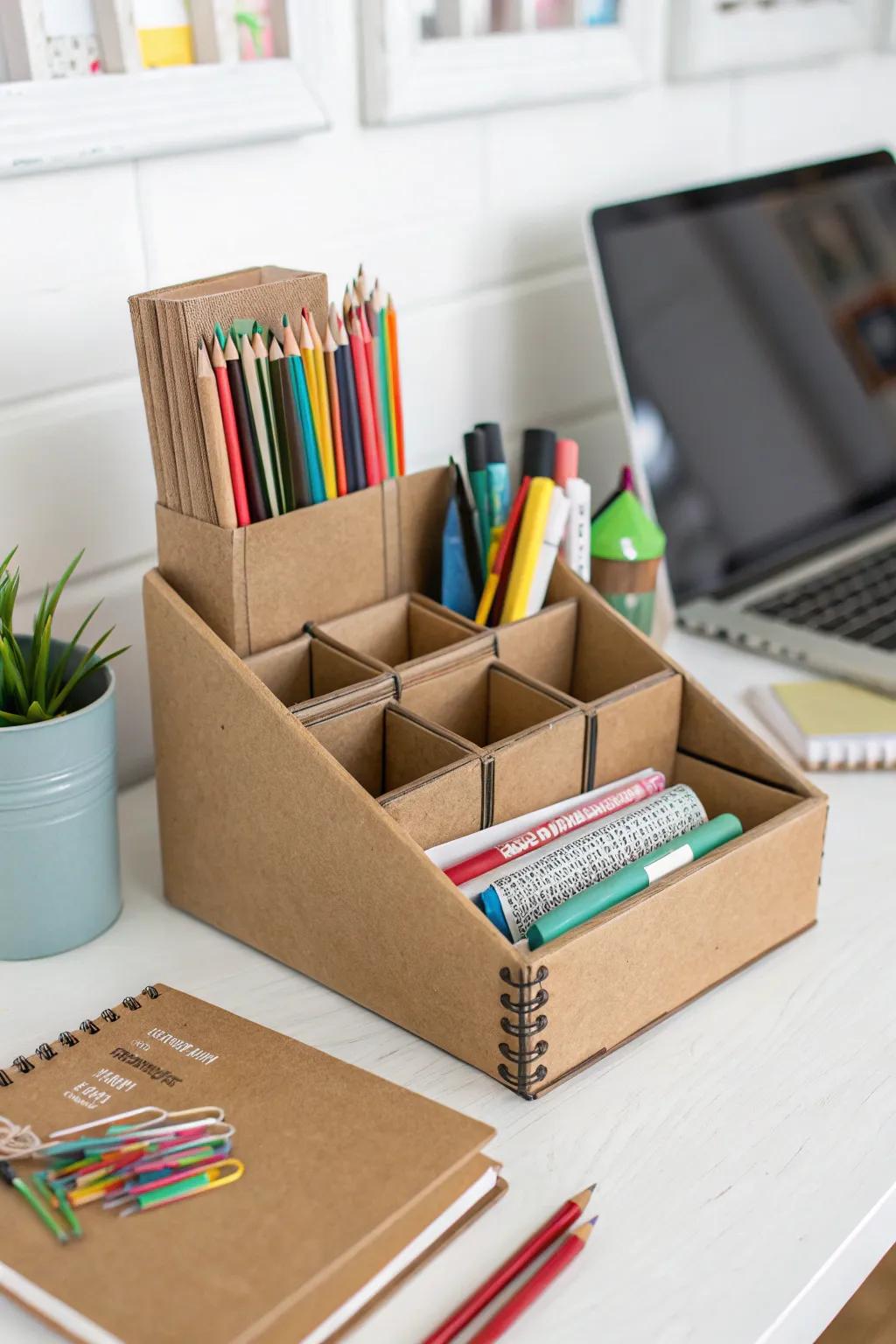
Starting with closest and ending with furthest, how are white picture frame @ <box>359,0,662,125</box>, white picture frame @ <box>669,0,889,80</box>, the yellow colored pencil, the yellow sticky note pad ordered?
the yellow colored pencil
the yellow sticky note pad
white picture frame @ <box>359,0,662,125</box>
white picture frame @ <box>669,0,889,80</box>

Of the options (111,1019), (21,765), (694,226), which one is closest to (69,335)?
(21,765)

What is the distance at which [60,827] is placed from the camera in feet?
2.04

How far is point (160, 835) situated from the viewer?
0.69 m

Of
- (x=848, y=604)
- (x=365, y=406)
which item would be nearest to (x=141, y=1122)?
(x=365, y=406)

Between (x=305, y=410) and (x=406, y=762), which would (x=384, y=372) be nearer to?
(x=305, y=410)

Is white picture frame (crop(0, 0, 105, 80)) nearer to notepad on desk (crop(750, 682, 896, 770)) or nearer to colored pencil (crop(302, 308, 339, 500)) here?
colored pencil (crop(302, 308, 339, 500))

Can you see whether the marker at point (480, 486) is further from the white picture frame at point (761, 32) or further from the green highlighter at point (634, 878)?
the white picture frame at point (761, 32)

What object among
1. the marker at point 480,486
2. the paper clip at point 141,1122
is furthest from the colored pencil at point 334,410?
the paper clip at point 141,1122

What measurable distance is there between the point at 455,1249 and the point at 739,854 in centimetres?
22

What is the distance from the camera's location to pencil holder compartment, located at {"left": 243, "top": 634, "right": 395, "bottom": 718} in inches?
25.0

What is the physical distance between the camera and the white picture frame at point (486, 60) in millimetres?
840

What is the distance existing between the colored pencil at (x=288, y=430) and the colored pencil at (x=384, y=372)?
0.06 metres

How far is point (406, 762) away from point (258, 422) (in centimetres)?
18

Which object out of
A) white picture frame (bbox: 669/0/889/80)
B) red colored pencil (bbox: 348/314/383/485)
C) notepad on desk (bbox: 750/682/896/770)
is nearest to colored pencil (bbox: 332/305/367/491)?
red colored pencil (bbox: 348/314/383/485)
